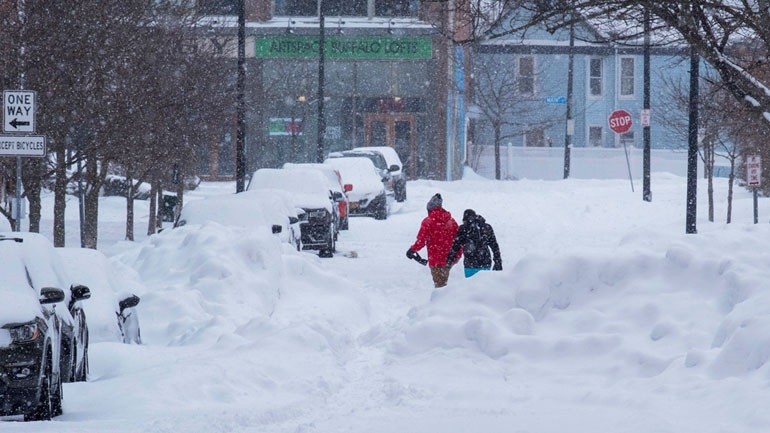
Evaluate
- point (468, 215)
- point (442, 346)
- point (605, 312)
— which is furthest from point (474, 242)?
point (442, 346)

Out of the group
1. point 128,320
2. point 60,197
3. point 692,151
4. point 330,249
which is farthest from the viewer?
point 330,249

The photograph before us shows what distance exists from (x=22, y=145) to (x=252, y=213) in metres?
5.87

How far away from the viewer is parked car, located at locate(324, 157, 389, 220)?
34062mm

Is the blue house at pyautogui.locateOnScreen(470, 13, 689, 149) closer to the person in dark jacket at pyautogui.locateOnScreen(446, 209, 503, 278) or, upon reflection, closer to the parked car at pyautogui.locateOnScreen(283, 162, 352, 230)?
the parked car at pyautogui.locateOnScreen(283, 162, 352, 230)

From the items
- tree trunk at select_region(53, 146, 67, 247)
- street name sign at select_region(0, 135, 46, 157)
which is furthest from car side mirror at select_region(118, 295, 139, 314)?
tree trunk at select_region(53, 146, 67, 247)

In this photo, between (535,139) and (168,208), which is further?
(535,139)

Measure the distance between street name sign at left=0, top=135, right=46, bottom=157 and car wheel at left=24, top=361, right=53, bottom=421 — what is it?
8.16 meters

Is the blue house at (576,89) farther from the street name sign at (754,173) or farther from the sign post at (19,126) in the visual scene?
the sign post at (19,126)

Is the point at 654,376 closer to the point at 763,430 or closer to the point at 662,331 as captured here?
the point at 662,331

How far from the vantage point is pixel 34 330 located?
28.8 ft

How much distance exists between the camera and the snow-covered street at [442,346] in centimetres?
921

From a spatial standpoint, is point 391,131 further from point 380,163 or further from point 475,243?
point 475,243

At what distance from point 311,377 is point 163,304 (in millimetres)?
4643

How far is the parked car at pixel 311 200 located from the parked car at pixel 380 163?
997 centimetres
